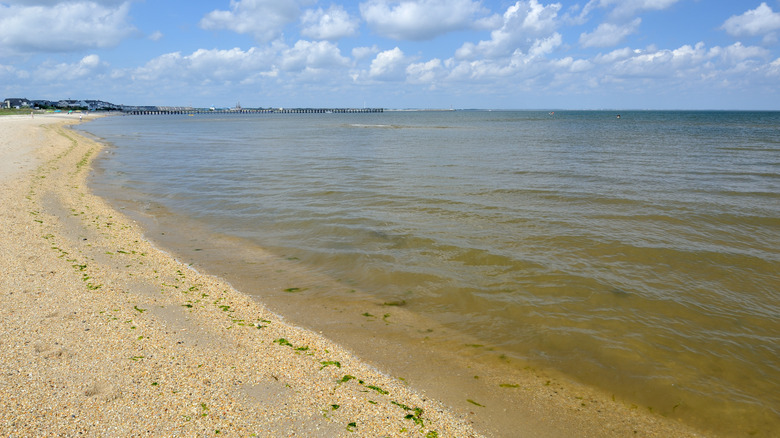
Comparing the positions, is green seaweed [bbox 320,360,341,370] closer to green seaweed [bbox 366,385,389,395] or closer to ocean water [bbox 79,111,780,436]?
green seaweed [bbox 366,385,389,395]

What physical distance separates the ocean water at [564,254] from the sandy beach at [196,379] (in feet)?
3.75

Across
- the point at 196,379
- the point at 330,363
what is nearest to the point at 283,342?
the point at 330,363

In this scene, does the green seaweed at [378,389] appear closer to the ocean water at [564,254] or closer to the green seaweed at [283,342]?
the green seaweed at [283,342]

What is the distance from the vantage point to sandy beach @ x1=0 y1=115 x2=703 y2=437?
4676 mm

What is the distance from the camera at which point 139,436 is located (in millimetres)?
4348

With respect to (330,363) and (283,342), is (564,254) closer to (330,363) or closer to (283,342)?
(330,363)

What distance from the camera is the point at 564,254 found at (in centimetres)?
1122

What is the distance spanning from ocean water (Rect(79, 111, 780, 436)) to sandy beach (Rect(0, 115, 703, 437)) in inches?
45.0

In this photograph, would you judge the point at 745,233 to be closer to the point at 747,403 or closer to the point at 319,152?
the point at 747,403

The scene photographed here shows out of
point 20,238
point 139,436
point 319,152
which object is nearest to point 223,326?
point 139,436

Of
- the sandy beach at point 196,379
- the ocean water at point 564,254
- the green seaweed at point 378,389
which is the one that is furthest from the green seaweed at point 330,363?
the ocean water at point 564,254

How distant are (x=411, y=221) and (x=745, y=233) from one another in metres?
9.85

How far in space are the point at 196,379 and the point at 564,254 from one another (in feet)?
29.6

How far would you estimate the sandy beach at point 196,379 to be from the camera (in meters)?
4.68
